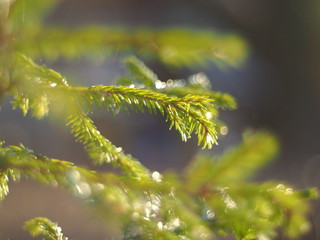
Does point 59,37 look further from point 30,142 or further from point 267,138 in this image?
point 30,142

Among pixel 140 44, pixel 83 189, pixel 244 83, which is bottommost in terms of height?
pixel 83 189

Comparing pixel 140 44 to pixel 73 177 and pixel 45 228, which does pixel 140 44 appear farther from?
pixel 45 228

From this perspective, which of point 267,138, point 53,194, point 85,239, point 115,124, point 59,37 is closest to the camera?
point 59,37

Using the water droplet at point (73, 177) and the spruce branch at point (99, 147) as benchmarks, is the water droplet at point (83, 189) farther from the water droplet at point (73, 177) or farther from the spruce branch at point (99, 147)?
the spruce branch at point (99, 147)

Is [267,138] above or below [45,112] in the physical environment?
below

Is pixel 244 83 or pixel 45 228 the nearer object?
pixel 45 228

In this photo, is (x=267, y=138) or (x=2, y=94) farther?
(x=2, y=94)

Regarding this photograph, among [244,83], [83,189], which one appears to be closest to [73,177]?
[83,189]

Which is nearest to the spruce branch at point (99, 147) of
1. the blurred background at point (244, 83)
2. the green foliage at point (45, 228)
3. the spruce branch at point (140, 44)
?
the green foliage at point (45, 228)

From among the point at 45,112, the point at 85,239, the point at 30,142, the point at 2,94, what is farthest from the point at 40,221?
the point at 30,142
